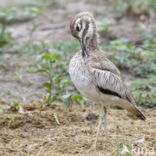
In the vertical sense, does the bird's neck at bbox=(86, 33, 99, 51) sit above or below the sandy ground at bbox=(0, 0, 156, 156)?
above

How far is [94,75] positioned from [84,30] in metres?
0.64

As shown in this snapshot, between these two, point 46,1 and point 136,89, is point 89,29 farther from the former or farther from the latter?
point 46,1

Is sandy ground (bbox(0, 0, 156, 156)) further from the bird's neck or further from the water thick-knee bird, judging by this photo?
the bird's neck

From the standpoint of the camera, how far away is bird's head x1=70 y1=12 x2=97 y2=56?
465 cm

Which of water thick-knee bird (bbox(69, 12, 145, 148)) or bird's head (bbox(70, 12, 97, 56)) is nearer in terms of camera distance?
water thick-knee bird (bbox(69, 12, 145, 148))

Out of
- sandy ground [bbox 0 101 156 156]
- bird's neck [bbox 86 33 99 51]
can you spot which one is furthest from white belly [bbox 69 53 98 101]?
sandy ground [bbox 0 101 156 156]

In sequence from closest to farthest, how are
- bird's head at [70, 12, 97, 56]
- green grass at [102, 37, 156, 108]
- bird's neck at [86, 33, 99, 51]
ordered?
bird's head at [70, 12, 97, 56], bird's neck at [86, 33, 99, 51], green grass at [102, 37, 156, 108]

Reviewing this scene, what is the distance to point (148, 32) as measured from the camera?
8906 millimetres

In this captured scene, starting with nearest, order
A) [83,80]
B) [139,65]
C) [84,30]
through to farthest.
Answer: [83,80] → [84,30] → [139,65]

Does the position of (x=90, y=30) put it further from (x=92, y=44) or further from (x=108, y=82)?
(x=108, y=82)

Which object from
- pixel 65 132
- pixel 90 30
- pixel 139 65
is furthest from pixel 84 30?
pixel 139 65

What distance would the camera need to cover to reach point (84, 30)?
15.4 ft

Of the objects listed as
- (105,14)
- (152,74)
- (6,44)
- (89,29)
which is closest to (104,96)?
(89,29)

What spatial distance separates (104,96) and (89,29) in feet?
2.84
